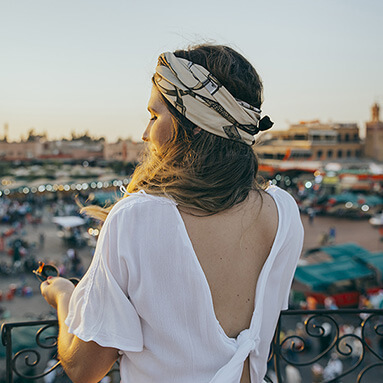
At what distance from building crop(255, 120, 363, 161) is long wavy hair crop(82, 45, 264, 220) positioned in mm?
33301

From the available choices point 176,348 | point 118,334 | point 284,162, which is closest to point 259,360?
point 176,348

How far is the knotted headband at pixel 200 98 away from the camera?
926mm

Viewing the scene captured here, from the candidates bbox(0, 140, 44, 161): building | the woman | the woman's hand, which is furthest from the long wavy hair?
bbox(0, 140, 44, 161): building

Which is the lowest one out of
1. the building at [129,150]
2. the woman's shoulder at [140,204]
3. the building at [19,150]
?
the building at [19,150]

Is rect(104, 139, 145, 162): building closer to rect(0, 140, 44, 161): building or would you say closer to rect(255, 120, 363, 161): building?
rect(0, 140, 44, 161): building

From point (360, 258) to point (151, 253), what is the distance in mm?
10005

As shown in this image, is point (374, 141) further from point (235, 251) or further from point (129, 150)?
point (235, 251)

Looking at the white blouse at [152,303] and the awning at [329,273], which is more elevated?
the white blouse at [152,303]

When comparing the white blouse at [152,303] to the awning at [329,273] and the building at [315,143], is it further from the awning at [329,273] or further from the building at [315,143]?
the building at [315,143]

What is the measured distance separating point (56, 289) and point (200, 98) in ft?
2.09

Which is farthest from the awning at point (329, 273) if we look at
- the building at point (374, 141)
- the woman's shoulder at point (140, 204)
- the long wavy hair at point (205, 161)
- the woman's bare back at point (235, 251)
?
the building at point (374, 141)

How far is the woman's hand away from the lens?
3.48 feet

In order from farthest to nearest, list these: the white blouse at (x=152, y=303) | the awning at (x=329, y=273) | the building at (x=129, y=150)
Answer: the awning at (x=329, y=273) < the building at (x=129, y=150) < the white blouse at (x=152, y=303)

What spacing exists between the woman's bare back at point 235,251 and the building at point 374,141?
4012cm
